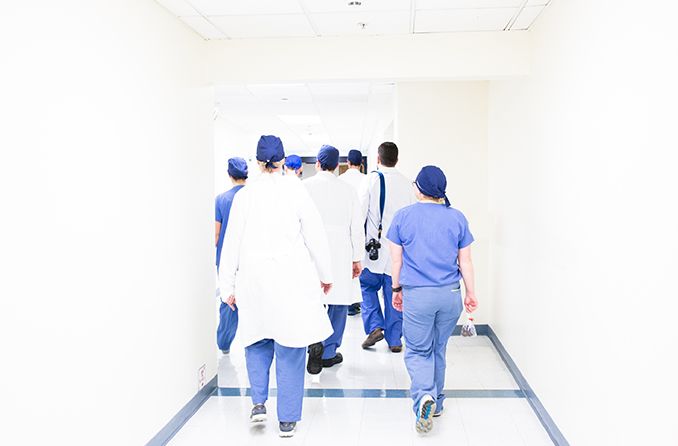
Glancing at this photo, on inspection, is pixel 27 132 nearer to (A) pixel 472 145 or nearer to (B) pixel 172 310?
(B) pixel 172 310

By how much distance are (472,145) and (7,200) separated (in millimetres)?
4020

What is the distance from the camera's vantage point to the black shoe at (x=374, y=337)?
4.90 meters

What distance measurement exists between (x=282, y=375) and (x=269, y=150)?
48.1 inches

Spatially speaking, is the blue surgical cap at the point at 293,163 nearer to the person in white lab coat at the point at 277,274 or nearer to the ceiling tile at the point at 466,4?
the person in white lab coat at the point at 277,274

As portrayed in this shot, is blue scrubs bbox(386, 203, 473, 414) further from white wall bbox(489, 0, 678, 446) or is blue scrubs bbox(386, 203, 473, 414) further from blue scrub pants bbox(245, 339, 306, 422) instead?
blue scrub pants bbox(245, 339, 306, 422)

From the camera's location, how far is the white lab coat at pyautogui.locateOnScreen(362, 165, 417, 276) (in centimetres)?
469

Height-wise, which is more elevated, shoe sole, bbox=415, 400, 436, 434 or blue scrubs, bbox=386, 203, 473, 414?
blue scrubs, bbox=386, 203, 473, 414

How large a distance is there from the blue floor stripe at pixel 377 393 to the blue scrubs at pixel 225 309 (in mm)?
858

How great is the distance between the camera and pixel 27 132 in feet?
6.45

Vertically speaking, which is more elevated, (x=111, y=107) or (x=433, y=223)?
(x=111, y=107)

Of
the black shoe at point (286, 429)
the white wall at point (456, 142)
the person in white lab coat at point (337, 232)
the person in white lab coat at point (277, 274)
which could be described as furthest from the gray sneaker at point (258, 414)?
the white wall at point (456, 142)

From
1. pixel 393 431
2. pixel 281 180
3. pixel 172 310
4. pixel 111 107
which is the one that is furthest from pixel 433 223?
pixel 111 107

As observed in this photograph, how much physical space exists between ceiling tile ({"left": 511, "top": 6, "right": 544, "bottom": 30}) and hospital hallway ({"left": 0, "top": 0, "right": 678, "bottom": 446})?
1.2 inches

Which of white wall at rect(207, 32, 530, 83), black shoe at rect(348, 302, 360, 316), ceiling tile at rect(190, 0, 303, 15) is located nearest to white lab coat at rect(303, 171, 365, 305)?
white wall at rect(207, 32, 530, 83)
